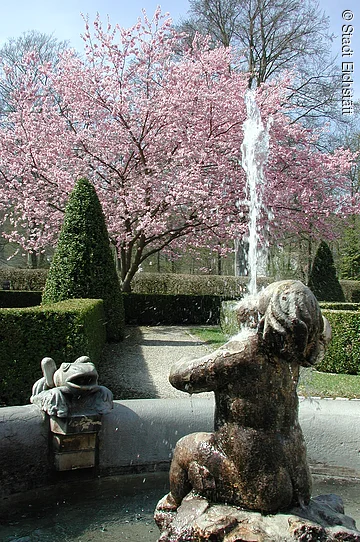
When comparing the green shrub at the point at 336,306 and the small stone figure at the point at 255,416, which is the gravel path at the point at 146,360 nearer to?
the green shrub at the point at 336,306

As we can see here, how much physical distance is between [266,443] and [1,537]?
5.26ft

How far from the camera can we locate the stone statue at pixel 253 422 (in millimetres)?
2117

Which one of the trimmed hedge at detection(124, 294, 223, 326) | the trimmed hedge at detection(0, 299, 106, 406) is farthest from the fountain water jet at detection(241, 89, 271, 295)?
the trimmed hedge at detection(0, 299, 106, 406)

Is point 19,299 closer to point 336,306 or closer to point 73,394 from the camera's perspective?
point 336,306

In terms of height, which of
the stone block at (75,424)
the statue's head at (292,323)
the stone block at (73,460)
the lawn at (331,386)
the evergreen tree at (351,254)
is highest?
the evergreen tree at (351,254)

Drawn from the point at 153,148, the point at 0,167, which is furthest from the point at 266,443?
the point at 0,167

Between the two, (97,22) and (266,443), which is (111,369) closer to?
(266,443)

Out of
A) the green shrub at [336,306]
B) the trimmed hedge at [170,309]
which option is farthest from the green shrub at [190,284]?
the green shrub at [336,306]

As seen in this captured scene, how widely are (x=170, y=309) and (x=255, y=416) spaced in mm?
12242

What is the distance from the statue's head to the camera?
2.01 metres

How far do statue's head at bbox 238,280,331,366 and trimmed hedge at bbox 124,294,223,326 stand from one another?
38.4 ft

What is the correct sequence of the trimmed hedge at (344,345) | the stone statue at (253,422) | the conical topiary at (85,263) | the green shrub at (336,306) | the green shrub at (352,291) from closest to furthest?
the stone statue at (253,422)
the trimmed hedge at (344,345)
the green shrub at (336,306)
the conical topiary at (85,263)
the green shrub at (352,291)

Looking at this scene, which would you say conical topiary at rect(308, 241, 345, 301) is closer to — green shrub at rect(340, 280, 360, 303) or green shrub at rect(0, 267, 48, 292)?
green shrub at rect(340, 280, 360, 303)

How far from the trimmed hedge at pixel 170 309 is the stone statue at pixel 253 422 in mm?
11541
